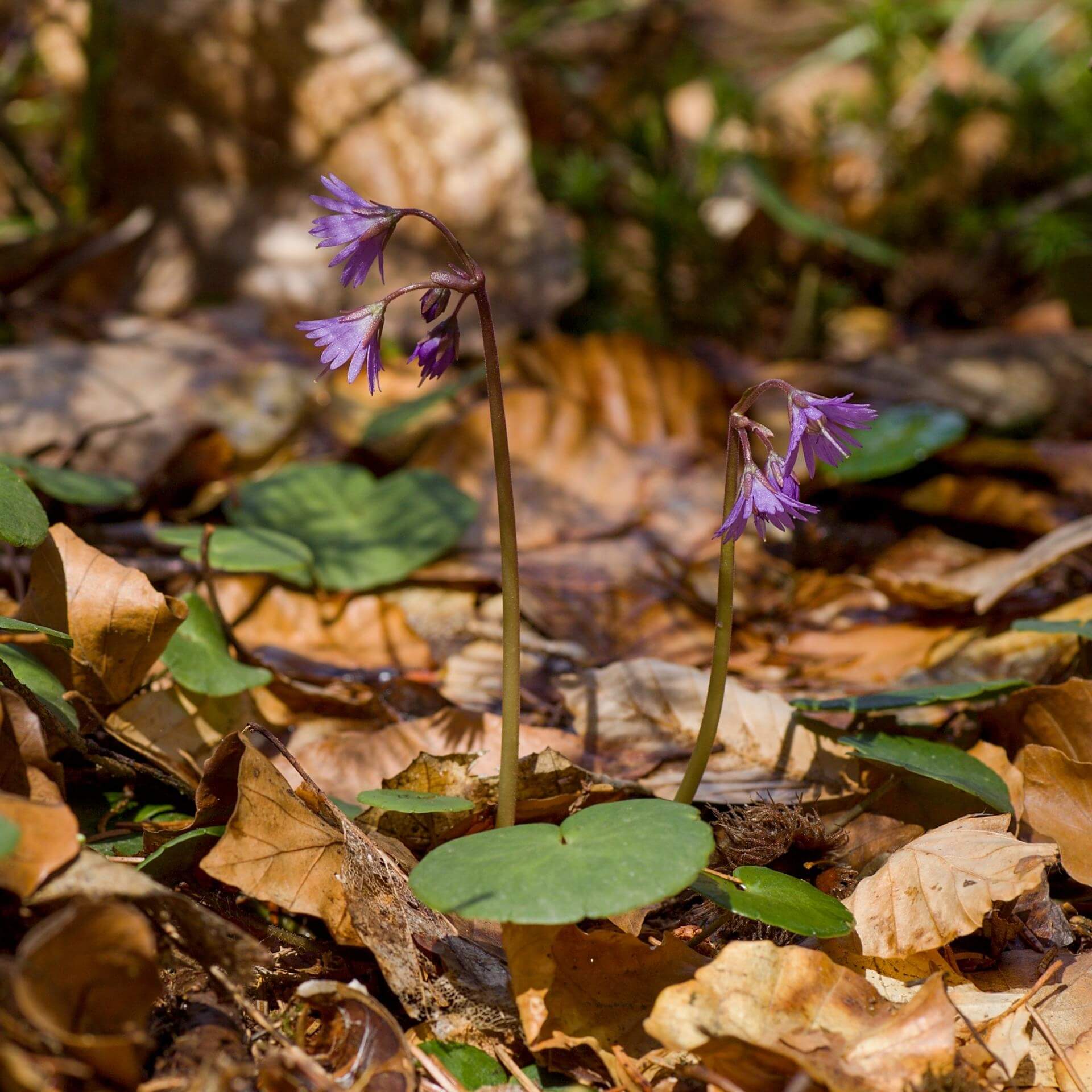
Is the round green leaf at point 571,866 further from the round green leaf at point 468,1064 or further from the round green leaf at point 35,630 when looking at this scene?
the round green leaf at point 35,630

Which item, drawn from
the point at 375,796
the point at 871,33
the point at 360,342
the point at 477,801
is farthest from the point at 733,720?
the point at 871,33

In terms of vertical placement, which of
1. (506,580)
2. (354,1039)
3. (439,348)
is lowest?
(354,1039)

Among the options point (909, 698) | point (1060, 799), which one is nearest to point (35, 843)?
point (909, 698)

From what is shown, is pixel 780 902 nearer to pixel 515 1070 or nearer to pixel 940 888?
pixel 940 888

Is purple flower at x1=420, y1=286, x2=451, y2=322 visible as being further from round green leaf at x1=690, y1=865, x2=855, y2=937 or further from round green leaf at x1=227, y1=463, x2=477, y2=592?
round green leaf at x1=227, y1=463, x2=477, y2=592

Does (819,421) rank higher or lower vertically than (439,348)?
lower
